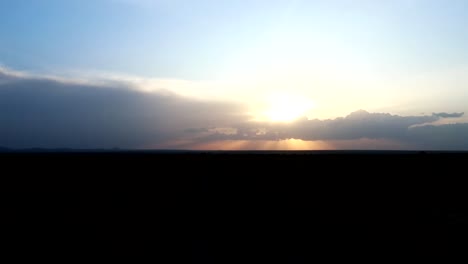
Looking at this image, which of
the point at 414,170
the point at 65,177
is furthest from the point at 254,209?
the point at 414,170

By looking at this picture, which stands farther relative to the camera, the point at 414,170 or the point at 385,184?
the point at 414,170

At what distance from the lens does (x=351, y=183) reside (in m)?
32.7

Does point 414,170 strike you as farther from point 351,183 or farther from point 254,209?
point 254,209

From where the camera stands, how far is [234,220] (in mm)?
18359

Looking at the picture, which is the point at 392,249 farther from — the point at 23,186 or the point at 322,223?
the point at 23,186

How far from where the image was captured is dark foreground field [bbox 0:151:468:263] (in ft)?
46.0

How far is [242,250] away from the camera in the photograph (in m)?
14.1

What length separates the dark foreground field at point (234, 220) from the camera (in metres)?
14.0

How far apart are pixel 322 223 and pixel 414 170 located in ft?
96.0

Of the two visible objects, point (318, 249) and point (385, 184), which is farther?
point (385, 184)

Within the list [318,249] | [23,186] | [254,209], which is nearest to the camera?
[318,249]

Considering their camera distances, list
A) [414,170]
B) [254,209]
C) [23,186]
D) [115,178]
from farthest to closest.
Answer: [414,170] → [115,178] → [23,186] → [254,209]

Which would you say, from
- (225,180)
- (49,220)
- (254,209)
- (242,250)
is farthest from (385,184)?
(49,220)

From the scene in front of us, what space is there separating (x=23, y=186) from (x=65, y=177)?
19.8 feet
